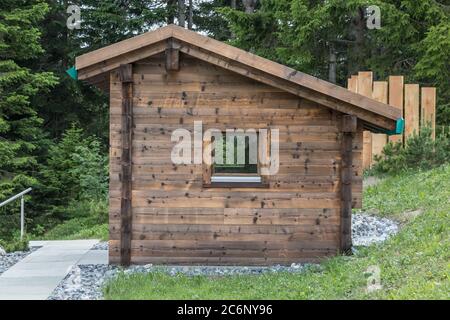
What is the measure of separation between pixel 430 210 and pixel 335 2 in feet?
29.9

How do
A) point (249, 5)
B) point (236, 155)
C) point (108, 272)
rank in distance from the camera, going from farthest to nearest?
point (249, 5), point (236, 155), point (108, 272)

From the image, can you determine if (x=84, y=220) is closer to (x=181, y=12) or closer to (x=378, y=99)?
(x=378, y=99)

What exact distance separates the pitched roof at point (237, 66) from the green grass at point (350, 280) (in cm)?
170

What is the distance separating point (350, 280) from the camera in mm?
7152

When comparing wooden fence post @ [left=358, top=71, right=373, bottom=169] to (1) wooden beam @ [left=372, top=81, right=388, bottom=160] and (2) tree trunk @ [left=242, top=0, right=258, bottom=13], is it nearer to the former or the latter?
(1) wooden beam @ [left=372, top=81, right=388, bottom=160]

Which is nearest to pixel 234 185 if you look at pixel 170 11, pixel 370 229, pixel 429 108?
pixel 370 229

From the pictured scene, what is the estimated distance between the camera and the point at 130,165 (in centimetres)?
885

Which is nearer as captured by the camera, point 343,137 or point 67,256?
point 343,137

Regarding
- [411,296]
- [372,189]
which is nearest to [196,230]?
[411,296]

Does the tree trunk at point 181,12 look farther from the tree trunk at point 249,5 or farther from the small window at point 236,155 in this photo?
the small window at point 236,155

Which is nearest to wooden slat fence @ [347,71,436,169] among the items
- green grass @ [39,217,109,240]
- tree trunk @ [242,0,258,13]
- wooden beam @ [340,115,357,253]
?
green grass @ [39,217,109,240]

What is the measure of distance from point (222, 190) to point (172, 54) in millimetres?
2049

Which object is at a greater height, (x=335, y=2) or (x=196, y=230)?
(x=335, y=2)
